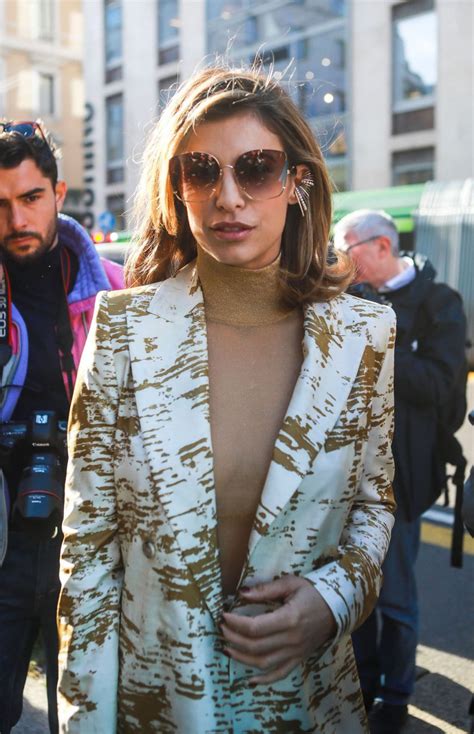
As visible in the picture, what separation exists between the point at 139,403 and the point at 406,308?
210cm

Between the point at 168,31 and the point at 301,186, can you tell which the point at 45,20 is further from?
the point at 301,186

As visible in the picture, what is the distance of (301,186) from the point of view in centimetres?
181

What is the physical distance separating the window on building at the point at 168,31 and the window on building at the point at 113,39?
85.4 inches

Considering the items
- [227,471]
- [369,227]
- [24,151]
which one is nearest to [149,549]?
[227,471]

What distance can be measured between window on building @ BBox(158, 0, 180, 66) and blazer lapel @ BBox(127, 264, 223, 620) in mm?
25345

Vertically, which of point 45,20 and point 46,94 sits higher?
point 45,20

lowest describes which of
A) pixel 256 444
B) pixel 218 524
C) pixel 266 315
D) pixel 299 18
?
pixel 218 524

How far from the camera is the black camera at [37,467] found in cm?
217

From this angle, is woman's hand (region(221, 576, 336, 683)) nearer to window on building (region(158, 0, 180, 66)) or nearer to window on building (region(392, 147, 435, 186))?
window on building (region(392, 147, 435, 186))

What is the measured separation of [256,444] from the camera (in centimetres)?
164

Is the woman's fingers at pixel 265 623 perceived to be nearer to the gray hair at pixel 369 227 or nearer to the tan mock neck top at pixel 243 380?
the tan mock neck top at pixel 243 380

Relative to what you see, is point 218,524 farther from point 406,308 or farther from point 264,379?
point 406,308

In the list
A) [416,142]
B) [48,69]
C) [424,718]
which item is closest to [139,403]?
[424,718]

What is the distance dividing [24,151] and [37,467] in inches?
37.4
